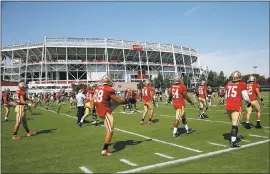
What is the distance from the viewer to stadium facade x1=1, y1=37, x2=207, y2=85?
7871 cm

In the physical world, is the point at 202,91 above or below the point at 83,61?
below

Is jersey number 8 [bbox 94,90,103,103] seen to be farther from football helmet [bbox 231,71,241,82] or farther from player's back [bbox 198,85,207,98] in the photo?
player's back [bbox 198,85,207,98]

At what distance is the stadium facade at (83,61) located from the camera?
258ft

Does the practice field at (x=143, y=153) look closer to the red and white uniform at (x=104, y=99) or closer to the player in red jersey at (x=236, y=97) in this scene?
the player in red jersey at (x=236, y=97)

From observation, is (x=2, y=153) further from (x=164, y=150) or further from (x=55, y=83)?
(x=55, y=83)

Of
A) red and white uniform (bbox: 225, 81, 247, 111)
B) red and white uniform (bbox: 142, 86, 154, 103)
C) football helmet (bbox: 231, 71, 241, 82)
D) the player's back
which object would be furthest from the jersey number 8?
the player's back

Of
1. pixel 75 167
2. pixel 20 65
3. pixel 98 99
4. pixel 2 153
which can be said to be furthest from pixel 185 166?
pixel 20 65

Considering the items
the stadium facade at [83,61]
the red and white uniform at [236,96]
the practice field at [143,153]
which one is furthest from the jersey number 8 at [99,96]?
the stadium facade at [83,61]

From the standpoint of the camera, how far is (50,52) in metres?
80.6

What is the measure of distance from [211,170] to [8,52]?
91.7 meters

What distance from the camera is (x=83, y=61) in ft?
266

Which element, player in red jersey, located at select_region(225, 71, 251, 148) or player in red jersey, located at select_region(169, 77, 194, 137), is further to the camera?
player in red jersey, located at select_region(169, 77, 194, 137)

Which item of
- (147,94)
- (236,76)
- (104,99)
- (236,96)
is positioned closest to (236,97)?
→ (236,96)

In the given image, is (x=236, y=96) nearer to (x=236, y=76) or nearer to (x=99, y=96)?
(x=236, y=76)
